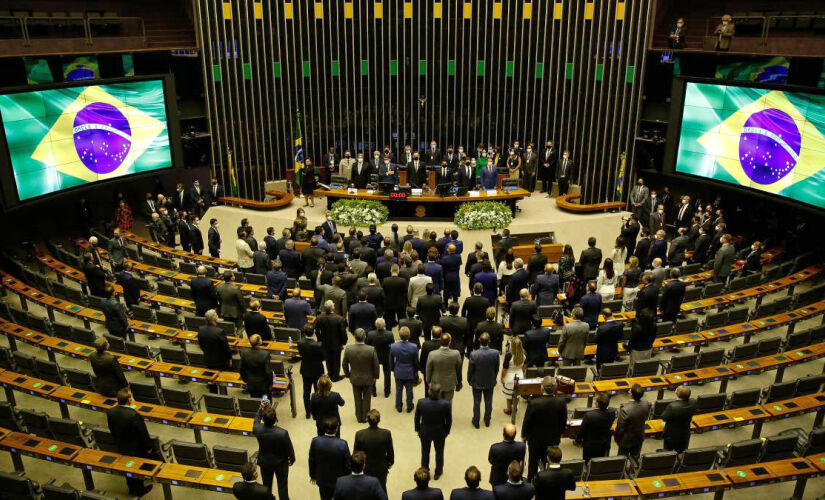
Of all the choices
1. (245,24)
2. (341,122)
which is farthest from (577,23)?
(245,24)

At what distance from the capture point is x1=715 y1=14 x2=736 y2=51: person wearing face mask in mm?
14945

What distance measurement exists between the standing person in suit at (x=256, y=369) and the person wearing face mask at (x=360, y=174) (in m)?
9.57

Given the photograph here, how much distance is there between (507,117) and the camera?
20.7 m

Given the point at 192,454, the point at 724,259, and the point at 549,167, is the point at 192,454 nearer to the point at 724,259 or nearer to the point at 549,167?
the point at 724,259

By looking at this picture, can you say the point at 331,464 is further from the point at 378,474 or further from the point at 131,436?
the point at 131,436

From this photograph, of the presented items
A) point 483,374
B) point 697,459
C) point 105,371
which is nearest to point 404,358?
point 483,374

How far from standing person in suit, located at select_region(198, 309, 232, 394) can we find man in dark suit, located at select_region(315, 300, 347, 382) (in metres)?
1.26

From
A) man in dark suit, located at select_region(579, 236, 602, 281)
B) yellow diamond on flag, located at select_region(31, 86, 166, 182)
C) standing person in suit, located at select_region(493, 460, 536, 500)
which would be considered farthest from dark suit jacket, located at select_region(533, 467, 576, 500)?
yellow diamond on flag, located at select_region(31, 86, 166, 182)

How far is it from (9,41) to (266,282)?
7.80m

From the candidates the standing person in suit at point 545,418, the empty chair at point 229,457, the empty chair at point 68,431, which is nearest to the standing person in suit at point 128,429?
the empty chair at point 68,431

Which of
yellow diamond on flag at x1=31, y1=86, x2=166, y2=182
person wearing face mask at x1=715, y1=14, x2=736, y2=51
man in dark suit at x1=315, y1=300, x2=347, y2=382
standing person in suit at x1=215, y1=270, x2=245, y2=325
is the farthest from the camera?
person wearing face mask at x1=715, y1=14, x2=736, y2=51

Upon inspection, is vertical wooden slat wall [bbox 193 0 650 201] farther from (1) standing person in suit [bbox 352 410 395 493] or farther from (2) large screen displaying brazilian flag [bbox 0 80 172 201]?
(1) standing person in suit [bbox 352 410 395 493]

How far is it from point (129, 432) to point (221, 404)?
1.18m

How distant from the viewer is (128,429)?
23.2 feet
